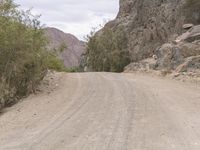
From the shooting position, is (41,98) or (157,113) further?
(41,98)

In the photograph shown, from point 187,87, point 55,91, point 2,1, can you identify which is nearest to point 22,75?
point 55,91

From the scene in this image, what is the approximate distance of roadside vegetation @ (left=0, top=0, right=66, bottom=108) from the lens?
63.7ft

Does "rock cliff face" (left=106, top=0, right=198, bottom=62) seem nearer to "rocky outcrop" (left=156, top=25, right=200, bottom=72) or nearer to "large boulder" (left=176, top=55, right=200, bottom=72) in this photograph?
"rocky outcrop" (left=156, top=25, right=200, bottom=72)

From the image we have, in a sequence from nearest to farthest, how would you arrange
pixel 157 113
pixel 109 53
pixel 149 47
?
pixel 157 113 < pixel 149 47 < pixel 109 53

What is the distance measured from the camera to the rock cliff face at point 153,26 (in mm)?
44188

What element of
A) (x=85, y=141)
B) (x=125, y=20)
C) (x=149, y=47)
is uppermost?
(x=125, y=20)

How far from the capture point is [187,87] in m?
22.5

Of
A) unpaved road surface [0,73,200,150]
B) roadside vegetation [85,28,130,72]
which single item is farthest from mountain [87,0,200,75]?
unpaved road surface [0,73,200,150]

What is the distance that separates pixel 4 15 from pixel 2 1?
24.1 inches

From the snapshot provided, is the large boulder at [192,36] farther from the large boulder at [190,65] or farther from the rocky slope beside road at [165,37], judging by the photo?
the large boulder at [190,65]

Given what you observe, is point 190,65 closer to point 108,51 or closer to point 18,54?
point 18,54

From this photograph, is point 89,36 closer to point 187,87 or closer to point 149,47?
point 149,47

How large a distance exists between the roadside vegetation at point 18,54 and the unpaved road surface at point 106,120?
100 centimetres

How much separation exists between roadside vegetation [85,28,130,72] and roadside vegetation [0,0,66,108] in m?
31.5
